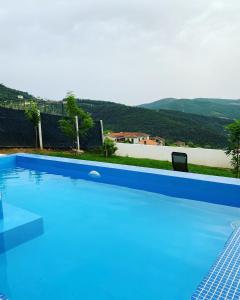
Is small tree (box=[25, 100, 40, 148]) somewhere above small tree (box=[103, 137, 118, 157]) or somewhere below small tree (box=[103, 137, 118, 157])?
above

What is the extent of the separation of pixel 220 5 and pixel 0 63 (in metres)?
12.7

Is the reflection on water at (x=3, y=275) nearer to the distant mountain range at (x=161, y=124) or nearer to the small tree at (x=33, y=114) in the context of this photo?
the small tree at (x=33, y=114)

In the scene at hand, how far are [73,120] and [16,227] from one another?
8.51m

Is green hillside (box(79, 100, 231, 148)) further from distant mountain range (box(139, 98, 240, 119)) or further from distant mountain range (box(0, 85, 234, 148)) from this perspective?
distant mountain range (box(139, 98, 240, 119))

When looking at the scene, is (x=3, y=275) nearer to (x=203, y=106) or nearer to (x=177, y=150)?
(x=177, y=150)

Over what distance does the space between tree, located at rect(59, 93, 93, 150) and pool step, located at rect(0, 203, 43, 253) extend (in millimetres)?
7541

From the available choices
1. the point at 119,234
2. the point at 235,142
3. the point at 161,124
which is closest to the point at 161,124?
the point at 161,124

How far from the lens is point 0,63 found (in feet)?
54.7

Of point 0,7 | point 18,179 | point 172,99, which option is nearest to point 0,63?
point 0,7

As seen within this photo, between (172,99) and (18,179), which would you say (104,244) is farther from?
(172,99)

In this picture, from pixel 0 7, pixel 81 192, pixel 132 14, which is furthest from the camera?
pixel 132 14

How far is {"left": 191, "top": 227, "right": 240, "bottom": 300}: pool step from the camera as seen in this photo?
224 centimetres

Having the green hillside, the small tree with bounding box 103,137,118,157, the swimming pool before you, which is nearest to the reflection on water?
the swimming pool

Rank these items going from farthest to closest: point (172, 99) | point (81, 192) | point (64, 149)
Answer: point (172, 99) < point (64, 149) < point (81, 192)
